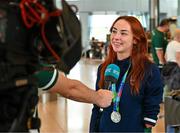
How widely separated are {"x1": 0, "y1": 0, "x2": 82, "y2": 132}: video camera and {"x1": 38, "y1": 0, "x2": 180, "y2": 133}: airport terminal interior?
4.9 inches

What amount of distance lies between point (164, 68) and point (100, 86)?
145 inches

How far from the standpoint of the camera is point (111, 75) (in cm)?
233

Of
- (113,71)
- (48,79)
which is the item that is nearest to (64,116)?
(113,71)

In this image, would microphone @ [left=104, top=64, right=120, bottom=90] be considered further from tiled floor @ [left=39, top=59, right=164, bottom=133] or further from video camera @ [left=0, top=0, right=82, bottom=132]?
tiled floor @ [left=39, top=59, right=164, bottom=133]

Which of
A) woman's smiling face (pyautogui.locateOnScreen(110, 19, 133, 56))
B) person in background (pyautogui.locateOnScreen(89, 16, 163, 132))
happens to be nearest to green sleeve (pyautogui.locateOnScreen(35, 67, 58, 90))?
person in background (pyautogui.locateOnScreen(89, 16, 163, 132))

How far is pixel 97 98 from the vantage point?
1.72m

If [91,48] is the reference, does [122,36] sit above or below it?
below

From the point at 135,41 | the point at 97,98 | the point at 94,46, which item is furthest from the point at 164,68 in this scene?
the point at 94,46

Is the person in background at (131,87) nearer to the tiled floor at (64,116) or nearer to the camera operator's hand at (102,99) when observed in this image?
the camera operator's hand at (102,99)

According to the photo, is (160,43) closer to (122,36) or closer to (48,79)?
(122,36)

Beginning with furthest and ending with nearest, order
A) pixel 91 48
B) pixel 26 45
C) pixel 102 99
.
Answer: pixel 91 48 → pixel 102 99 → pixel 26 45

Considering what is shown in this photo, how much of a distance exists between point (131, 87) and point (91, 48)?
18997mm

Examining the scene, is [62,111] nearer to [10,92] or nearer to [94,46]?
[10,92]

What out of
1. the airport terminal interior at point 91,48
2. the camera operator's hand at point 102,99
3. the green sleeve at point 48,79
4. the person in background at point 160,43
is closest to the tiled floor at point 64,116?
the airport terminal interior at point 91,48
